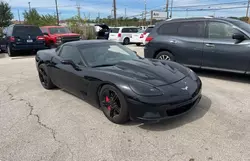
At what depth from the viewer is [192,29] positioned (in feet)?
19.5

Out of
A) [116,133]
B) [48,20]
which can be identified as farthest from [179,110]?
[48,20]

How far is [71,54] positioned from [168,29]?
11.3 ft

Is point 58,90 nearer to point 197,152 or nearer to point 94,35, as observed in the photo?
point 197,152

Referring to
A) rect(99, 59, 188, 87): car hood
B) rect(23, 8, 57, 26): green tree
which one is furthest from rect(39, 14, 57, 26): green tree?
rect(99, 59, 188, 87): car hood

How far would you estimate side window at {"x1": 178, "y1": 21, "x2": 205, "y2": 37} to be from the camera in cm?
578

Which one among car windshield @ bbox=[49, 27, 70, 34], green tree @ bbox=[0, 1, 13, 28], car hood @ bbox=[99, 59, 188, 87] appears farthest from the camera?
green tree @ bbox=[0, 1, 13, 28]

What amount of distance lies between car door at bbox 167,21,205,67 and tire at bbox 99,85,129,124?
3505 millimetres

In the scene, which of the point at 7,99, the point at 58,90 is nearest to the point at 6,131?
the point at 7,99

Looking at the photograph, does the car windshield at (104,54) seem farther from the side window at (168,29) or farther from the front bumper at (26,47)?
the front bumper at (26,47)

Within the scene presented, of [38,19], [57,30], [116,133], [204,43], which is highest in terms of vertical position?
[38,19]

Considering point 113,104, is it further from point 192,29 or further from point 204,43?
point 192,29

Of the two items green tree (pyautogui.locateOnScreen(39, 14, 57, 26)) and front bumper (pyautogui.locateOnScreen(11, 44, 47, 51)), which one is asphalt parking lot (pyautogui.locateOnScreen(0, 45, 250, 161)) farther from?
green tree (pyautogui.locateOnScreen(39, 14, 57, 26))

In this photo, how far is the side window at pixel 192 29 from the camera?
19.0 feet

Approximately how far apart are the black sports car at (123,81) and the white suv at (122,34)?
532 inches
